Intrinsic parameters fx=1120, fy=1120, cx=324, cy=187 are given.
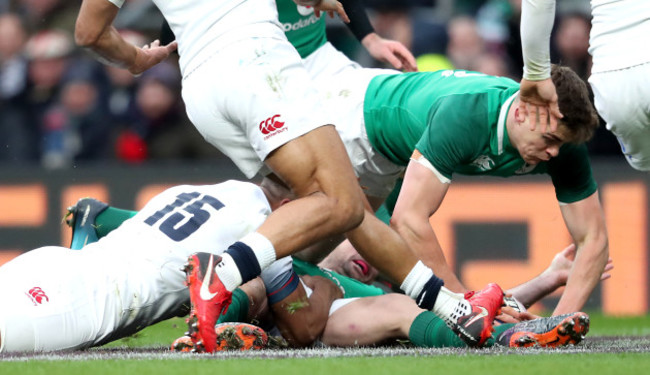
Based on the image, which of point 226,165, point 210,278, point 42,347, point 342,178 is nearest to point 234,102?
point 342,178

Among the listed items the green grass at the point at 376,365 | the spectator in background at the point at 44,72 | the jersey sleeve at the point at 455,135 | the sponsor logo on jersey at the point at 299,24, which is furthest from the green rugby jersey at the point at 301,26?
the spectator in background at the point at 44,72

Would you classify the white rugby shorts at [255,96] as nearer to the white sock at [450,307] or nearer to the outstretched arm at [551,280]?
the white sock at [450,307]

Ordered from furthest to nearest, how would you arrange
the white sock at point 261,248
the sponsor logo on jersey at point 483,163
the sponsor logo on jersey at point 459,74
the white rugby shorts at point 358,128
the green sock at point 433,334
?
the white rugby shorts at point 358,128, the sponsor logo on jersey at point 459,74, the sponsor logo on jersey at point 483,163, the green sock at point 433,334, the white sock at point 261,248

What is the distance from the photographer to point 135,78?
8875mm

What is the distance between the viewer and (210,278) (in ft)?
12.6

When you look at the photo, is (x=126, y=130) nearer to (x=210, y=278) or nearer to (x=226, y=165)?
(x=226, y=165)

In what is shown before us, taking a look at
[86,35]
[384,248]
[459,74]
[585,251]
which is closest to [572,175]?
[585,251]

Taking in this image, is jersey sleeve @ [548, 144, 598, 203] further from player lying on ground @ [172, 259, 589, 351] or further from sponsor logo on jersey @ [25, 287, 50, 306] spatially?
sponsor logo on jersey @ [25, 287, 50, 306]

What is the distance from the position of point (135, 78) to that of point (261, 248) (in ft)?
17.0

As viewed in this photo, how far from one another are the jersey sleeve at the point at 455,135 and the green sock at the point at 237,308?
3.39ft

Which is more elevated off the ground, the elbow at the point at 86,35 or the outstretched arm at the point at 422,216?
the elbow at the point at 86,35

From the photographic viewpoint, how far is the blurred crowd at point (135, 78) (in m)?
8.57

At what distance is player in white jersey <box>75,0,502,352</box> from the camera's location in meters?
4.11

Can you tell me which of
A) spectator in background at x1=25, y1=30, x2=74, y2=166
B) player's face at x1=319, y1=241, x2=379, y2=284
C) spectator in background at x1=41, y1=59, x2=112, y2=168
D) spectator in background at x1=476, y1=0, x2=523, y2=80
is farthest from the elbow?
spectator in background at x1=476, y1=0, x2=523, y2=80
